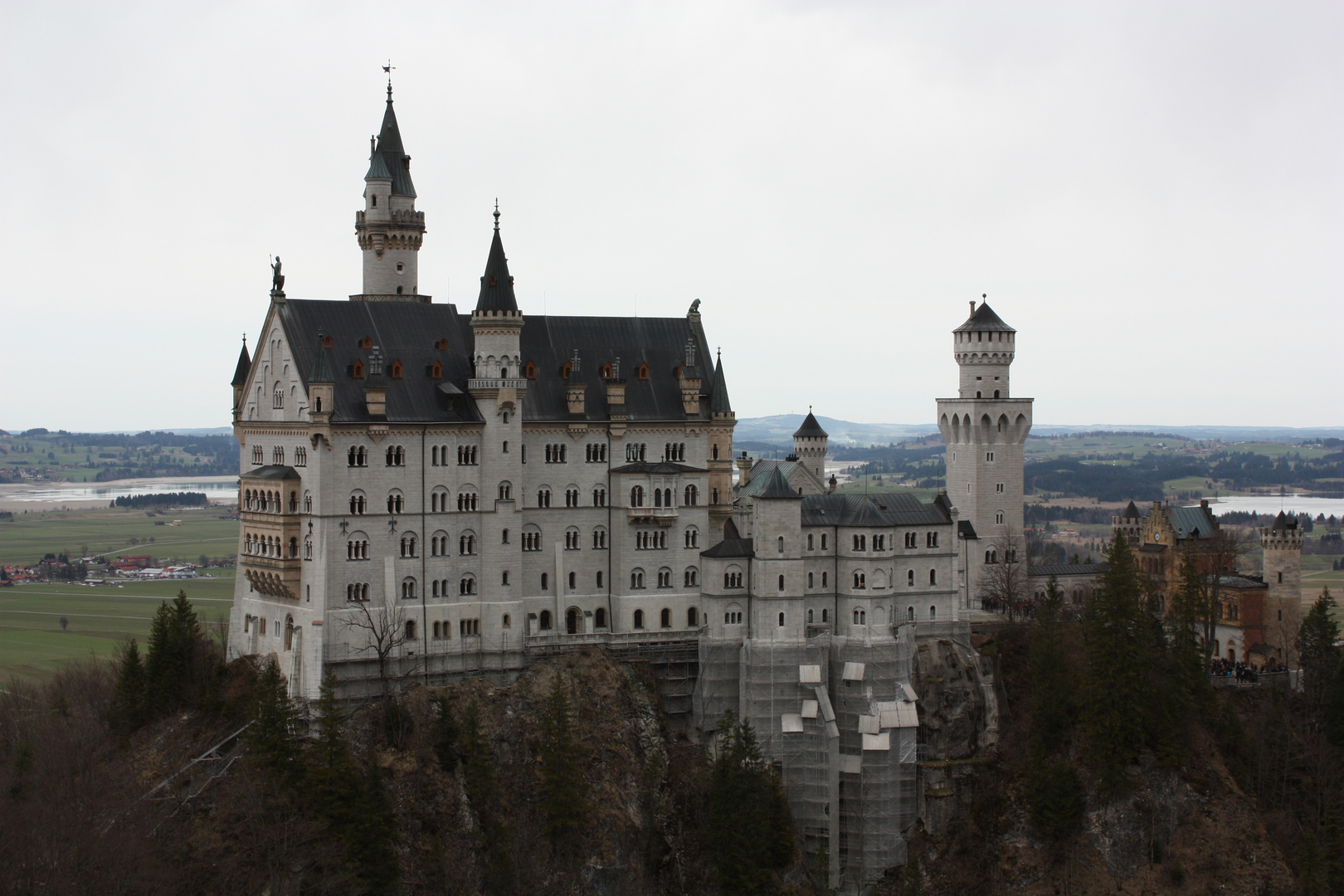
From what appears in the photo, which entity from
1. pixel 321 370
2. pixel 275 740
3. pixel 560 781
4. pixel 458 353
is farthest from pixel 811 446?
pixel 275 740

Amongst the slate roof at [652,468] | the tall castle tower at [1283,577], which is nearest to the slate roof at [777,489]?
the slate roof at [652,468]

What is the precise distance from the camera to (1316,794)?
9544 cm

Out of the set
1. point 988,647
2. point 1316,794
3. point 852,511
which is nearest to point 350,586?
point 852,511

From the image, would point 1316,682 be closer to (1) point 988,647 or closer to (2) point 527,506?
(1) point 988,647

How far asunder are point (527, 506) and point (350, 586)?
501 inches

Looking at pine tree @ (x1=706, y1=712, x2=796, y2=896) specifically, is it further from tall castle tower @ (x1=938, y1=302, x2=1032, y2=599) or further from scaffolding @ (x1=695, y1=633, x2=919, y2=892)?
tall castle tower @ (x1=938, y1=302, x2=1032, y2=599)

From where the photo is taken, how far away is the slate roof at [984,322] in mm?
108938

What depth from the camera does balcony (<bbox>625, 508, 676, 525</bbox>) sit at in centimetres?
9794

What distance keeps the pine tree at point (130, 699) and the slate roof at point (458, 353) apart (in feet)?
64.6

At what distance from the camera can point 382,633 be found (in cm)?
8888

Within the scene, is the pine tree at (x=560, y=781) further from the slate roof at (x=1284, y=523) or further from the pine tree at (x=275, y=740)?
the slate roof at (x=1284, y=523)

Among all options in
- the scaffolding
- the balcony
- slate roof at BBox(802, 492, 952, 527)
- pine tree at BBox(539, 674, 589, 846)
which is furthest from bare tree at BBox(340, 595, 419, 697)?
slate roof at BBox(802, 492, 952, 527)

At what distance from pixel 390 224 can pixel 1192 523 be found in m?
61.0

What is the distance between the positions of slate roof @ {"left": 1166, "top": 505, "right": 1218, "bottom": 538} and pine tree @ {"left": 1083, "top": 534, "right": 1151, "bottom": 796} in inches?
796
